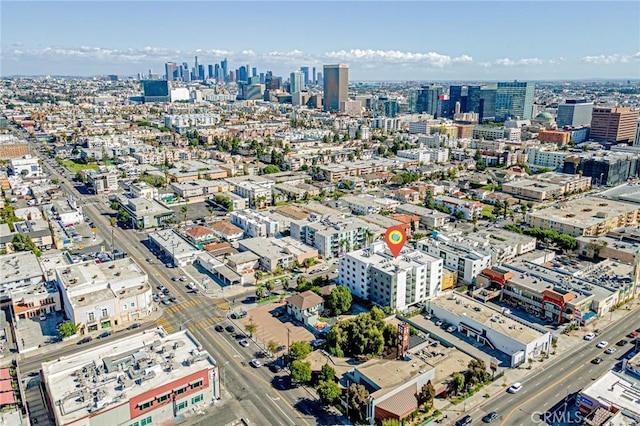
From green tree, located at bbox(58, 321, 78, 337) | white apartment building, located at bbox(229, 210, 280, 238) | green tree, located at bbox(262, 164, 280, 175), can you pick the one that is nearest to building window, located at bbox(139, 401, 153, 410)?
green tree, located at bbox(58, 321, 78, 337)

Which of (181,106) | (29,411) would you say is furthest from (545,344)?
(181,106)

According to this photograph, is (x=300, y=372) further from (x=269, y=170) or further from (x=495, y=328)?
(x=269, y=170)

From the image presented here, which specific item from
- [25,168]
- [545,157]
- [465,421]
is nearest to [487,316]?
[465,421]

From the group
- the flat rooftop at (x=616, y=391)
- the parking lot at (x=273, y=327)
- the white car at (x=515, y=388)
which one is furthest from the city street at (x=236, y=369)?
the flat rooftop at (x=616, y=391)

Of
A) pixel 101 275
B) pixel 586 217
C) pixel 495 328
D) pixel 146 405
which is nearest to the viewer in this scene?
pixel 146 405

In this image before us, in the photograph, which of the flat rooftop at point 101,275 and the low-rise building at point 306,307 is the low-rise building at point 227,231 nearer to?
the flat rooftop at point 101,275

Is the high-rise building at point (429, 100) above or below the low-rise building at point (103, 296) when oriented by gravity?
above

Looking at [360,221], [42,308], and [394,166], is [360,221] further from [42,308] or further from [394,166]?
[394,166]
